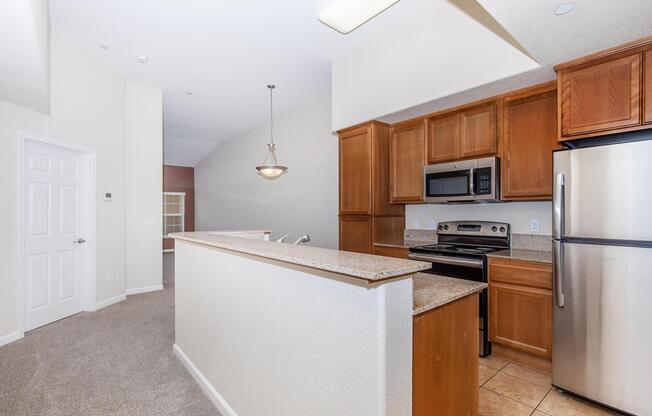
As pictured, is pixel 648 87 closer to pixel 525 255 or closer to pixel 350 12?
pixel 525 255

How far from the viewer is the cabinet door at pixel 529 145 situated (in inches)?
102

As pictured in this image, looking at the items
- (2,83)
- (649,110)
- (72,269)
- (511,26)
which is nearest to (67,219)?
(72,269)

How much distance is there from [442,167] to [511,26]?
153cm

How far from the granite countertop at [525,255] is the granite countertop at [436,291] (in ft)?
4.00

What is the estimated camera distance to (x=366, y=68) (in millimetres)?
3621

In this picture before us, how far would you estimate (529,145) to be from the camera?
270 cm

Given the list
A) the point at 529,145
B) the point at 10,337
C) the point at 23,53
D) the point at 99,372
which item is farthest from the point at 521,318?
the point at 10,337

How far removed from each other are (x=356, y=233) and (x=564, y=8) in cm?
275

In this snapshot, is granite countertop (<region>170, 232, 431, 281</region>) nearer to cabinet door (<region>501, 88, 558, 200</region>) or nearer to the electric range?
the electric range

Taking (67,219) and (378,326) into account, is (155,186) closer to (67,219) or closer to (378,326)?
(67,219)

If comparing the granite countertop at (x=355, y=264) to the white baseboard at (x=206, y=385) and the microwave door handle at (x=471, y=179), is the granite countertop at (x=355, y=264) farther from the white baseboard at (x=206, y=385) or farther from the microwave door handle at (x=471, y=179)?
the microwave door handle at (x=471, y=179)

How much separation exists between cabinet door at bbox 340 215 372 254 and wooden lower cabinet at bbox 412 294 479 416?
220 centimetres

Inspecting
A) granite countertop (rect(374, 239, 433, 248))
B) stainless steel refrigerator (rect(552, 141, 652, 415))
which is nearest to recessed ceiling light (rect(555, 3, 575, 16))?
stainless steel refrigerator (rect(552, 141, 652, 415))

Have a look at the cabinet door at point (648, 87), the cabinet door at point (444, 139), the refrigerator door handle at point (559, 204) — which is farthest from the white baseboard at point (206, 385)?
the cabinet door at point (648, 87)
